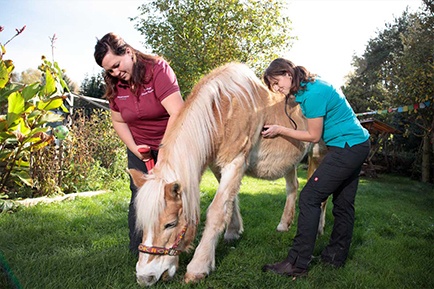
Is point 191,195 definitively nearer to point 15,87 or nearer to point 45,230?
point 45,230

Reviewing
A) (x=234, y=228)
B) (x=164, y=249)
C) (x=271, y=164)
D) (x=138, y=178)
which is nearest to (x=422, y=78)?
(x=271, y=164)

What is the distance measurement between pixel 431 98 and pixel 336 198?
24.0ft

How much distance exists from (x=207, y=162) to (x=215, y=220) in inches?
20.6

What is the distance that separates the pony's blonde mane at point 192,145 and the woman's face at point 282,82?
34cm

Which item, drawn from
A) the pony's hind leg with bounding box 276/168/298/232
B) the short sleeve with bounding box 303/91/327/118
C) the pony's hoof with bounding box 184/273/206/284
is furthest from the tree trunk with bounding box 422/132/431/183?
the pony's hoof with bounding box 184/273/206/284

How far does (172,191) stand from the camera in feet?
8.04

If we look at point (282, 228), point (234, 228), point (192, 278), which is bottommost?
point (282, 228)

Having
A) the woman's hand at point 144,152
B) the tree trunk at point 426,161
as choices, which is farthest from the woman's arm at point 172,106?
the tree trunk at point 426,161

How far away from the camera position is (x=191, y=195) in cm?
263

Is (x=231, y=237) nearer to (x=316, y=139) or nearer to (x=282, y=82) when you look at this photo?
(x=316, y=139)

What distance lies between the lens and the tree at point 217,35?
43.2ft

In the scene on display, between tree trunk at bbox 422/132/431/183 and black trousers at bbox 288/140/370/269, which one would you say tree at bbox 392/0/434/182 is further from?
black trousers at bbox 288/140/370/269

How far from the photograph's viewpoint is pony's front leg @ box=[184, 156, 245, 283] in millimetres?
2691

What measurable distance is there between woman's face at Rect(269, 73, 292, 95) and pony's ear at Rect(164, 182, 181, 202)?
131 cm
